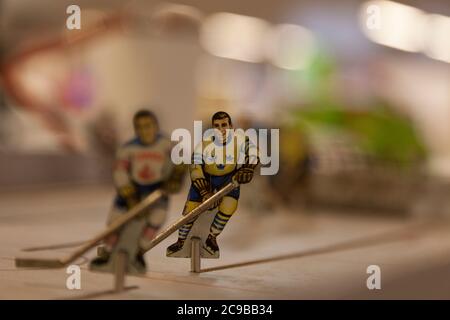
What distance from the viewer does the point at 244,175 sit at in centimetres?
180

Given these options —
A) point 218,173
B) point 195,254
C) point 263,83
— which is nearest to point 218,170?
point 218,173

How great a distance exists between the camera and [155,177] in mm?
2115

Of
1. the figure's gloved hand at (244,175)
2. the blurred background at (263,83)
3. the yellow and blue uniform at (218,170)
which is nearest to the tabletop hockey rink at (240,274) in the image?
the yellow and blue uniform at (218,170)

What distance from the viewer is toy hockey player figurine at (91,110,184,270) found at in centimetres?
205

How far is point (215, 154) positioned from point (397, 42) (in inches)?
433

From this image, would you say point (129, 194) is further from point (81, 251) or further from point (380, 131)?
point (380, 131)

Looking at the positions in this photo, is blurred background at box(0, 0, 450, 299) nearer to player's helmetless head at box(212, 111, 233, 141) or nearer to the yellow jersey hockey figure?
the yellow jersey hockey figure

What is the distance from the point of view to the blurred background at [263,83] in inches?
275

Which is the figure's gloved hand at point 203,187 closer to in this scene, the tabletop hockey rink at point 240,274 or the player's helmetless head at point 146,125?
the tabletop hockey rink at point 240,274

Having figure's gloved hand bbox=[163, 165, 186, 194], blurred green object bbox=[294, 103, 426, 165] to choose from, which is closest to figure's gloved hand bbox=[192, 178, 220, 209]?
figure's gloved hand bbox=[163, 165, 186, 194]

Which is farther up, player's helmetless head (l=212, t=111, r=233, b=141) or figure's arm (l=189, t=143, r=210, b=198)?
player's helmetless head (l=212, t=111, r=233, b=141)

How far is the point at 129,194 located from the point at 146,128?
8.6 inches
